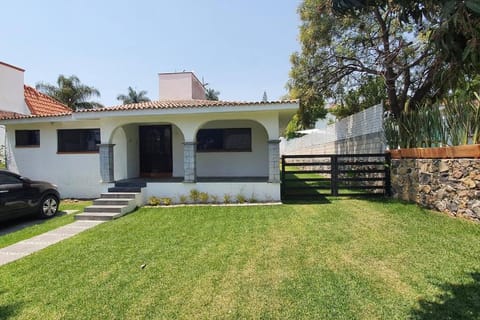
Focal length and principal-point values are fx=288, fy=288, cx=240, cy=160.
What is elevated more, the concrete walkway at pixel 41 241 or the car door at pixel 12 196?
the car door at pixel 12 196

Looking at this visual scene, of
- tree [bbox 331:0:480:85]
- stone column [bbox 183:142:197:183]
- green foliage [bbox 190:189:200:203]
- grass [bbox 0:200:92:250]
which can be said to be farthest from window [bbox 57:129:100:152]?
tree [bbox 331:0:480:85]

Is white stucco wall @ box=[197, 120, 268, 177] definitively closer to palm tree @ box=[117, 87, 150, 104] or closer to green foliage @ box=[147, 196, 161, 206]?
green foliage @ box=[147, 196, 161, 206]

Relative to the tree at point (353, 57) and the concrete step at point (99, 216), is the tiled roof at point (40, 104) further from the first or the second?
the tree at point (353, 57)

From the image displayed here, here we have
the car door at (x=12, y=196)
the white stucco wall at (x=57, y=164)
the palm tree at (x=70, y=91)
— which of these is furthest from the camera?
the palm tree at (x=70, y=91)

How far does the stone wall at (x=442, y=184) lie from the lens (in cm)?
604

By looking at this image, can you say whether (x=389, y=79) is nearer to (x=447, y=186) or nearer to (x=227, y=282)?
(x=447, y=186)

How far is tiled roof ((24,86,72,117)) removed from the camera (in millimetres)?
15805

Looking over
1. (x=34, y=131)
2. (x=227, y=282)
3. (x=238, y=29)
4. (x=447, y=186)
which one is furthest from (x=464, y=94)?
(x=34, y=131)

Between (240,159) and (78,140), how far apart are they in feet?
21.3

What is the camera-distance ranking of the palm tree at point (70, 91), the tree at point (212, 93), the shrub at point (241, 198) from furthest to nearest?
the tree at point (212, 93), the palm tree at point (70, 91), the shrub at point (241, 198)

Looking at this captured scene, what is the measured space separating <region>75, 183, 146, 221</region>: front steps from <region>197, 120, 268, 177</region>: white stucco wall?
3.03 meters

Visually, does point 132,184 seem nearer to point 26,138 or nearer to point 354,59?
point 26,138

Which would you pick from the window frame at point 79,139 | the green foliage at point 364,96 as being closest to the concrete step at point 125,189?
the window frame at point 79,139

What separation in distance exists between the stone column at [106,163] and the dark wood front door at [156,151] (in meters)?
2.44
